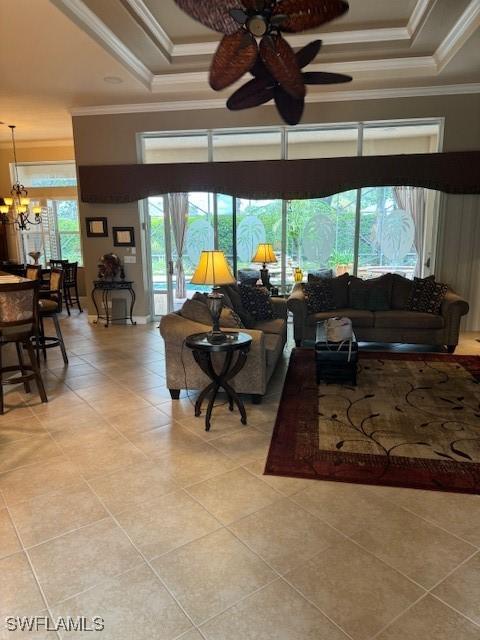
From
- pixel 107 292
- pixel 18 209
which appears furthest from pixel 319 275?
pixel 18 209

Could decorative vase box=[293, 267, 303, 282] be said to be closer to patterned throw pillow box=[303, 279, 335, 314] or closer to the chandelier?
patterned throw pillow box=[303, 279, 335, 314]

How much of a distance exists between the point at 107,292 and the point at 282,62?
5.38 metres

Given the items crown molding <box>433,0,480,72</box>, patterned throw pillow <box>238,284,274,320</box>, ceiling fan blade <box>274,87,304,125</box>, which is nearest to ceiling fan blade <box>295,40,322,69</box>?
ceiling fan blade <box>274,87,304,125</box>

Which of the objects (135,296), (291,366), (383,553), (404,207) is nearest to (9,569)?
(383,553)

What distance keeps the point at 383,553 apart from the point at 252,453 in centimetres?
117

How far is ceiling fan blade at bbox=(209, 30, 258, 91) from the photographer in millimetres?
2781

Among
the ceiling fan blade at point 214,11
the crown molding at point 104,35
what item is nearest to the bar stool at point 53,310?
the crown molding at point 104,35

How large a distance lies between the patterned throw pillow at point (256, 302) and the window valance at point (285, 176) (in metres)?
2.16

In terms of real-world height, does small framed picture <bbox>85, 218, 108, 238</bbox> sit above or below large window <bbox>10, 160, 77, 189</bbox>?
below

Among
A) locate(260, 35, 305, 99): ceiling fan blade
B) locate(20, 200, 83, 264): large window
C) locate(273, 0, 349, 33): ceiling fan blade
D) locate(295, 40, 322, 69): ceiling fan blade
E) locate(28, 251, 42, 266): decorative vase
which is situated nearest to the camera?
locate(273, 0, 349, 33): ceiling fan blade

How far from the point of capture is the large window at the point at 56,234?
952 centimetres

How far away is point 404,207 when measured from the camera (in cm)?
662

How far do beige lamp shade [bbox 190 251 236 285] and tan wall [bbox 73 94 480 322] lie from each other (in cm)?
392

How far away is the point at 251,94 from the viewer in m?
3.43
